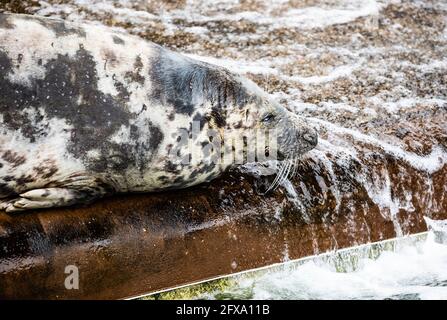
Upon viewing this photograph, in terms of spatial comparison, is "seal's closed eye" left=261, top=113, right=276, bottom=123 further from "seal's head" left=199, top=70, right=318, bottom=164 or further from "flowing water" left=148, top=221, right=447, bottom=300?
"flowing water" left=148, top=221, right=447, bottom=300

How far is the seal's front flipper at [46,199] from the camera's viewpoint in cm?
298

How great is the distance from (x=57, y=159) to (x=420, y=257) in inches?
83.1

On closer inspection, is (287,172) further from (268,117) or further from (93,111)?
(93,111)

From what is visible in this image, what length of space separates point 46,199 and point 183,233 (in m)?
0.66

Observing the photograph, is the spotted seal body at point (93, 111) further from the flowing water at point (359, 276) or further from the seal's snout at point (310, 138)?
the flowing water at point (359, 276)

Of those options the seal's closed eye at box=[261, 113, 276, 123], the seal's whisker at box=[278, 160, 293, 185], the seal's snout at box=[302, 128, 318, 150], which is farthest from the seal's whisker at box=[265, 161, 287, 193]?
the seal's closed eye at box=[261, 113, 276, 123]

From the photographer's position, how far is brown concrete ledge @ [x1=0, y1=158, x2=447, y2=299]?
2959 millimetres

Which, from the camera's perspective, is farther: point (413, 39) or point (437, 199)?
point (413, 39)

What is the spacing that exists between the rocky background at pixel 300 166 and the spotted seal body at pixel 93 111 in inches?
5.6

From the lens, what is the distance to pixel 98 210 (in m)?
3.19

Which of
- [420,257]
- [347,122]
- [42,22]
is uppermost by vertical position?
[42,22]

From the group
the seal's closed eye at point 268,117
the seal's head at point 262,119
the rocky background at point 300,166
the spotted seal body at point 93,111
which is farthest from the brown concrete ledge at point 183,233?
the seal's closed eye at point 268,117
